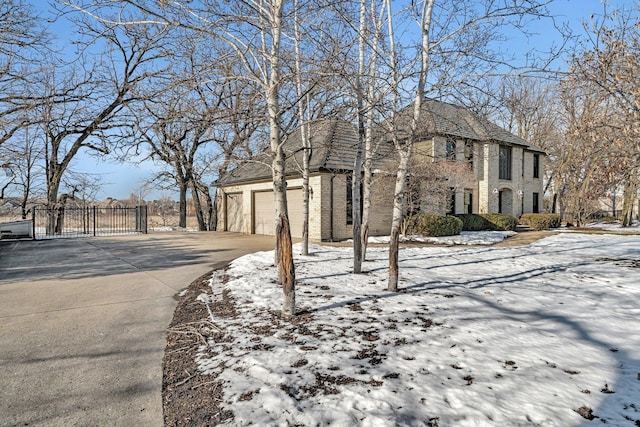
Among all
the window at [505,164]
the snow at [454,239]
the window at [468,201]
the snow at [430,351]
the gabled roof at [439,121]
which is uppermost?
the window at [505,164]

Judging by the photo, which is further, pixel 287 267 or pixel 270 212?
pixel 270 212

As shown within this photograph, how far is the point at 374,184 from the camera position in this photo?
620 inches

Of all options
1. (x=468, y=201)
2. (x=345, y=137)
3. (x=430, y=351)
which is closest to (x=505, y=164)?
(x=468, y=201)

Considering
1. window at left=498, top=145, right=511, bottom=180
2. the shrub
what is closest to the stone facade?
the shrub

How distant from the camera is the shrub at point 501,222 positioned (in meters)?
20.0

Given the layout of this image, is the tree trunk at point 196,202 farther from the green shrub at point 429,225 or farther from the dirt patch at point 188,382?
the dirt patch at point 188,382

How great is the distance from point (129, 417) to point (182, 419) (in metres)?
0.40

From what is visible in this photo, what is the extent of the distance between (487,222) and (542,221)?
389 centimetres

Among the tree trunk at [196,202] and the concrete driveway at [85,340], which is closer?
the concrete driveway at [85,340]

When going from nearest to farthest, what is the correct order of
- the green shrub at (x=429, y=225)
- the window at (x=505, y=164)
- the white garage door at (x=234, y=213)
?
1. the green shrub at (x=429, y=225)
2. the white garage door at (x=234, y=213)
3. the window at (x=505, y=164)

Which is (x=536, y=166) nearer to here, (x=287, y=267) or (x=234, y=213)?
(x=234, y=213)

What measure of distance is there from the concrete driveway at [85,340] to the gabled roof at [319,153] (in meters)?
3.21

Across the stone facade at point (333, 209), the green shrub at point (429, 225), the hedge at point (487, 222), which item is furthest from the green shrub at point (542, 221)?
the stone facade at point (333, 209)

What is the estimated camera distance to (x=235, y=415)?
2.75 meters
